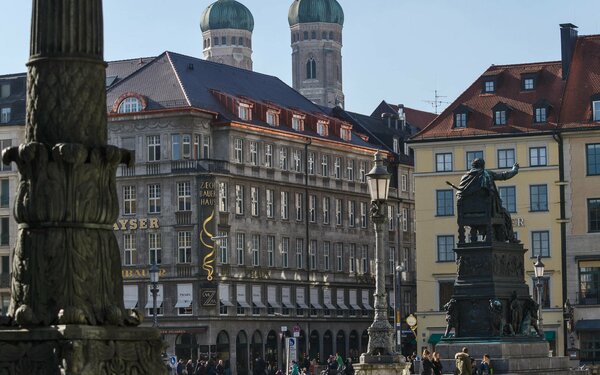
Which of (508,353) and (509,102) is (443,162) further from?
(508,353)

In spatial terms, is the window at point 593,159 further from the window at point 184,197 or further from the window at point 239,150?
the window at point 184,197

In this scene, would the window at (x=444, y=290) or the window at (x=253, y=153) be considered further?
the window at (x=253, y=153)

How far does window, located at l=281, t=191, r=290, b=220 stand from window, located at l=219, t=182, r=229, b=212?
717cm

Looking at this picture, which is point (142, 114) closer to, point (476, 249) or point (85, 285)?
point (476, 249)

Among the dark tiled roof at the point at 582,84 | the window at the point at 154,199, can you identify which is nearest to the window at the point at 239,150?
the window at the point at 154,199

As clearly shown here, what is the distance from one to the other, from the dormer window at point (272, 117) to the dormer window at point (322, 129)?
5.42 metres

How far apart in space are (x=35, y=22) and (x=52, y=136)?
2.45ft

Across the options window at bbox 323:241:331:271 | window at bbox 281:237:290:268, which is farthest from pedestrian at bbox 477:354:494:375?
window at bbox 323:241:331:271

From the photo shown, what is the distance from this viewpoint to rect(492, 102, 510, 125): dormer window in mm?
90812

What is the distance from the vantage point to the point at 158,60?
10194 centimetres

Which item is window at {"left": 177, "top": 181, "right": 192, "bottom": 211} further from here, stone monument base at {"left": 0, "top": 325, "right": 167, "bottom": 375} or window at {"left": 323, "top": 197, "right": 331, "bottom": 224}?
stone monument base at {"left": 0, "top": 325, "right": 167, "bottom": 375}

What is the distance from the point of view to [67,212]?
10.5m

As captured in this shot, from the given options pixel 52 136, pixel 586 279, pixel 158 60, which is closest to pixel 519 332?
pixel 52 136

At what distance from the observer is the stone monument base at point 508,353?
3375 cm
